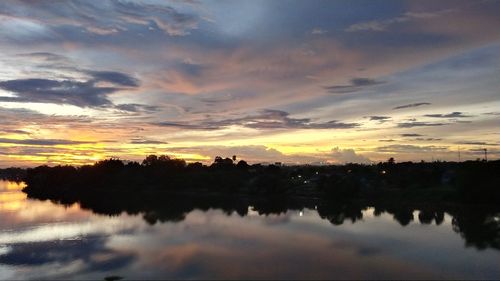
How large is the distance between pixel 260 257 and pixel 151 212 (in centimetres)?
3875

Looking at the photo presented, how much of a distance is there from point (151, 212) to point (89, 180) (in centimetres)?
6520

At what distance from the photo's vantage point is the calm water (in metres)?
32.0

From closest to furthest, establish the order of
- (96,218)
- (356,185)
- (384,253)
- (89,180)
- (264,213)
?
(384,253) → (96,218) → (264,213) → (356,185) → (89,180)

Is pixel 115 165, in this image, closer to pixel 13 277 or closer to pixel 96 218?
pixel 96 218

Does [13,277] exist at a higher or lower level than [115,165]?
lower

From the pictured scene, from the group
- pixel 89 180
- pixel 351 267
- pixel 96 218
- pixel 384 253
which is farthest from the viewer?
pixel 89 180

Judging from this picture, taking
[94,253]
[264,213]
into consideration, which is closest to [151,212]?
[264,213]

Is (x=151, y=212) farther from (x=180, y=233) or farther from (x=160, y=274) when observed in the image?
(x=160, y=274)

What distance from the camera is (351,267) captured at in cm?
3347

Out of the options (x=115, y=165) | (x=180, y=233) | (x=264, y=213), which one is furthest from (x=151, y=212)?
(x=115, y=165)

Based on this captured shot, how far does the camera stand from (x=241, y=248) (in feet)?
136

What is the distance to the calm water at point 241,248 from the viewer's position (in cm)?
3203

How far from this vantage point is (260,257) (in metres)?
37.3

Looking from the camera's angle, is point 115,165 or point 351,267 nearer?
point 351,267
